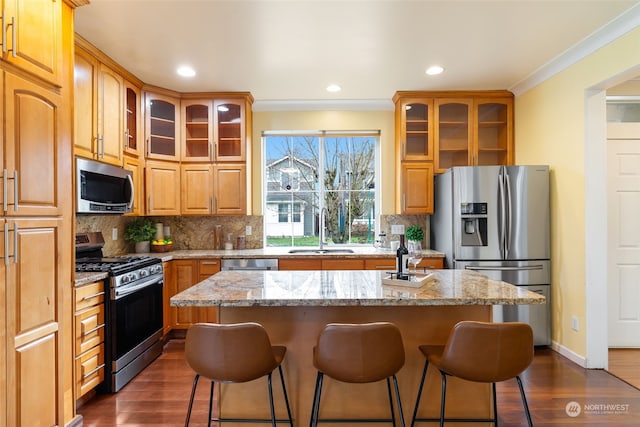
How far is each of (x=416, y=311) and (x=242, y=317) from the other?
0.98 m

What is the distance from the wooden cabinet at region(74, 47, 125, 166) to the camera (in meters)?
2.75

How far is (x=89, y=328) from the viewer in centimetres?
248

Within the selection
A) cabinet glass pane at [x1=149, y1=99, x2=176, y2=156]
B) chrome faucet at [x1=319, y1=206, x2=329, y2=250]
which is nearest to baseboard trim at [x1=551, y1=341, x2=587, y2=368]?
chrome faucet at [x1=319, y1=206, x2=329, y2=250]

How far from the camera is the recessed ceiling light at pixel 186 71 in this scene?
3.37 meters

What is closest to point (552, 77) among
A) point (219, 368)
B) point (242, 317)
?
point (242, 317)

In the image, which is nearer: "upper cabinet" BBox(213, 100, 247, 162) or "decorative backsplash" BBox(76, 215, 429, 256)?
"upper cabinet" BBox(213, 100, 247, 162)

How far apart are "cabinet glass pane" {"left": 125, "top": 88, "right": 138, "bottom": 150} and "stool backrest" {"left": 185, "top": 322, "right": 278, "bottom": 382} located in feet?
8.56

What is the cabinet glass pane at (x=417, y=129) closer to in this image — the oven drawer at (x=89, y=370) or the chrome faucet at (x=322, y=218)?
the chrome faucet at (x=322, y=218)

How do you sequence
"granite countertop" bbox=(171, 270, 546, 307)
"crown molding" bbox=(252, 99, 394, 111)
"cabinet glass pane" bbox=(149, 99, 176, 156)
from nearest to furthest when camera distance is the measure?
"granite countertop" bbox=(171, 270, 546, 307)
"cabinet glass pane" bbox=(149, 99, 176, 156)
"crown molding" bbox=(252, 99, 394, 111)

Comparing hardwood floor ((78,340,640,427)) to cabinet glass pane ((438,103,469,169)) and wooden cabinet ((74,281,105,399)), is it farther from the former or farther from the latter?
cabinet glass pane ((438,103,469,169))

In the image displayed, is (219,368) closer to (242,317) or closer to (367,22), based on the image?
(242,317)

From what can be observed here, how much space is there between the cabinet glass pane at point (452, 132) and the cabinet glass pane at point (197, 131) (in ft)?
8.89

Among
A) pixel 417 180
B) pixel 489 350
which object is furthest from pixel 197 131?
pixel 489 350

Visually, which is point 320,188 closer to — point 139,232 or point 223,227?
point 223,227
